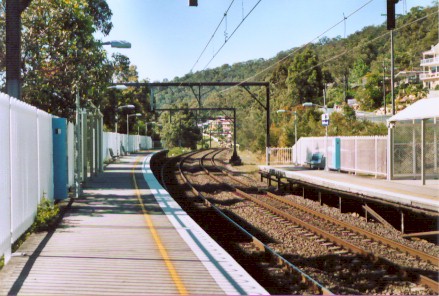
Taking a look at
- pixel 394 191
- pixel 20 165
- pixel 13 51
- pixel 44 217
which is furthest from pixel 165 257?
pixel 394 191

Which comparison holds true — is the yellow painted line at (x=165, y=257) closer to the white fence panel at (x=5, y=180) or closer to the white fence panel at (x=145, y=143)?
the white fence panel at (x=5, y=180)

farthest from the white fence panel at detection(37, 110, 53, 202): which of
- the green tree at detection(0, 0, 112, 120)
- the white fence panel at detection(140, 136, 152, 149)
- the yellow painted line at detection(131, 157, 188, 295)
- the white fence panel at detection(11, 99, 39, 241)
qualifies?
the white fence panel at detection(140, 136, 152, 149)

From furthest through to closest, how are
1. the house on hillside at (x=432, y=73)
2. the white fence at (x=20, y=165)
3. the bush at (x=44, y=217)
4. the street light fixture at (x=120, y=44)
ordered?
1. the house on hillside at (x=432, y=73)
2. the street light fixture at (x=120, y=44)
3. the bush at (x=44, y=217)
4. the white fence at (x=20, y=165)

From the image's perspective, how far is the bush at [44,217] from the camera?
38.8 ft

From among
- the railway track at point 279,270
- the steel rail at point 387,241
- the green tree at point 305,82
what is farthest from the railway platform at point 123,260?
the green tree at point 305,82

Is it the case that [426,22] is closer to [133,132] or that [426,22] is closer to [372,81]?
[372,81]

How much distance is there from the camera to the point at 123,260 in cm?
875

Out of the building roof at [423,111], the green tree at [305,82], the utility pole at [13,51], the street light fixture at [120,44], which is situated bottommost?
the building roof at [423,111]

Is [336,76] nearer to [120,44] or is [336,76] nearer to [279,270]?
[120,44]

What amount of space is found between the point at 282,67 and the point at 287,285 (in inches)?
4051

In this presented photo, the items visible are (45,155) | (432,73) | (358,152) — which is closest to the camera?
(45,155)

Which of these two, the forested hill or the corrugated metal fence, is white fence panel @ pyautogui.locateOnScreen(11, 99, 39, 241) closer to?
the corrugated metal fence

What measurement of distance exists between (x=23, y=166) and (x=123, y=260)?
112 inches

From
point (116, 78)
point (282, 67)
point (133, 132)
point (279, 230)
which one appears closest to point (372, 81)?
point (282, 67)
